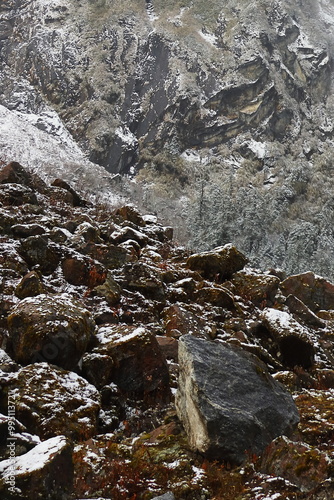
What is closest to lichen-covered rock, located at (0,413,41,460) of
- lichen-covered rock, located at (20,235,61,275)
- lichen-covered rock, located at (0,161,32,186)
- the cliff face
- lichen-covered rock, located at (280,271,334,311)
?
lichen-covered rock, located at (20,235,61,275)

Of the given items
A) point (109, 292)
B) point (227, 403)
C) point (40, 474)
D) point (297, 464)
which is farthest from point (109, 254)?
point (40, 474)

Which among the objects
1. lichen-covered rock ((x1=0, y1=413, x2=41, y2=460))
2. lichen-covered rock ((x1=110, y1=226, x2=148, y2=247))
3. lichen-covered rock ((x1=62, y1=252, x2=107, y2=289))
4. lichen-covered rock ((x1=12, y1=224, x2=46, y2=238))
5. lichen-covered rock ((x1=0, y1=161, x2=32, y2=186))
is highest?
lichen-covered rock ((x1=0, y1=413, x2=41, y2=460))

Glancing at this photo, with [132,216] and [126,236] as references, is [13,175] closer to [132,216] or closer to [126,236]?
[132,216]

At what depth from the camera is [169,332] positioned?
9508mm

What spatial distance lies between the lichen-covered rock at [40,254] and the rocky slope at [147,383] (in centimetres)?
4

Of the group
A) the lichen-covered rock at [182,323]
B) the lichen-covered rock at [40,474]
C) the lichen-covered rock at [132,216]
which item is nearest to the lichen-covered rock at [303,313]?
the lichen-covered rock at [182,323]

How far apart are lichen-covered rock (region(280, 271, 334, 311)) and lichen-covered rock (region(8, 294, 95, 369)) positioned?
8.76 m

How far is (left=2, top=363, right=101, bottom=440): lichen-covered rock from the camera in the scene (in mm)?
5695

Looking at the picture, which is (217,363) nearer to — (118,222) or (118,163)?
(118,222)

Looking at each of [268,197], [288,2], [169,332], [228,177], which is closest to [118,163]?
[228,177]

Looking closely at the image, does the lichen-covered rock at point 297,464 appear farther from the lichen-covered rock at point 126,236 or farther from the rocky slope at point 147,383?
the lichen-covered rock at point 126,236

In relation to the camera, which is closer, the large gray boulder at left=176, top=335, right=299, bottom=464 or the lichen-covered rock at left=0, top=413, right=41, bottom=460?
the lichen-covered rock at left=0, top=413, right=41, bottom=460

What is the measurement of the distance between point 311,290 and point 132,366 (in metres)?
8.77

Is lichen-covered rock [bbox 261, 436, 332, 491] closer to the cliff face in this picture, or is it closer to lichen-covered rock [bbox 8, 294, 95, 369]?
lichen-covered rock [bbox 8, 294, 95, 369]
